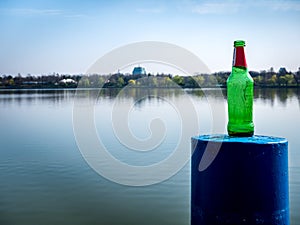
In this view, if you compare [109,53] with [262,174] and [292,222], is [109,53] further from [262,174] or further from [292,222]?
[292,222]

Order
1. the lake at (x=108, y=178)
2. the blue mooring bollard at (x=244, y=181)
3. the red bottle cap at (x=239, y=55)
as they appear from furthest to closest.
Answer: the lake at (x=108, y=178), the red bottle cap at (x=239, y=55), the blue mooring bollard at (x=244, y=181)

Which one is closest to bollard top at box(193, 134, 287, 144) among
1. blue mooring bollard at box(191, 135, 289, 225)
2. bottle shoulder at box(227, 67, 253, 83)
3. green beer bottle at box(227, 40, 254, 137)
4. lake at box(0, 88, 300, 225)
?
blue mooring bollard at box(191, 135, 289, 225)

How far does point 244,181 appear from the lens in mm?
2154

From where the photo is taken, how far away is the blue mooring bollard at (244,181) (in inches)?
84.0

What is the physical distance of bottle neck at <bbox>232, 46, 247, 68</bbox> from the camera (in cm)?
248

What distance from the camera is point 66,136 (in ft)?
44.7

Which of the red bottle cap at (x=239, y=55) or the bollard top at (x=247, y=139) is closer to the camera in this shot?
the bollard top at (x=247, y=139)

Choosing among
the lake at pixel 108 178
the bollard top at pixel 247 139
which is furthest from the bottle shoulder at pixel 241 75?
the lake at pixel 108 178

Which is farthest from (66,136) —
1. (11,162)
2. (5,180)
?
(5,180)

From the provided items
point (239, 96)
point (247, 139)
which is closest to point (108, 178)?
point (239, 96)

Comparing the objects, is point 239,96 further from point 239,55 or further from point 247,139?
point 247,139

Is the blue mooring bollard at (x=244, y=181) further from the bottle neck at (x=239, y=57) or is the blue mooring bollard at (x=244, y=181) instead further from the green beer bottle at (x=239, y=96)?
the bottle neck at (x=239, y=57)

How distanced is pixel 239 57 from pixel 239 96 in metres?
0.22

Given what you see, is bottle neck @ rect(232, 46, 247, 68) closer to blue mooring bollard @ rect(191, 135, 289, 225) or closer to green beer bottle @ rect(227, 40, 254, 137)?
Answer: green beer bottle @ rect(227, 40, 254, 137)
